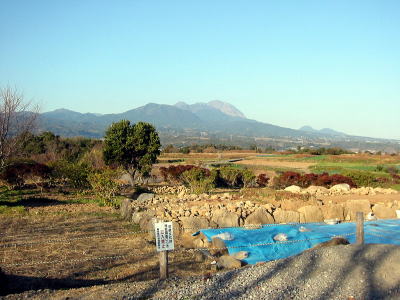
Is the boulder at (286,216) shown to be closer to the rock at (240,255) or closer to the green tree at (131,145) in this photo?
the rock at (240,255)

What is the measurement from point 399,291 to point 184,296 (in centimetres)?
289

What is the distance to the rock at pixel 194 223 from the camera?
10.8 metres

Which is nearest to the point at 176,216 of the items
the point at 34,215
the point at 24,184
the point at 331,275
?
the point at 34,215

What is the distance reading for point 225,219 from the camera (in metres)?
11.2

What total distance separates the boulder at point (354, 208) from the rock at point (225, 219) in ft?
12.4

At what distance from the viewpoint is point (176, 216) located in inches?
459

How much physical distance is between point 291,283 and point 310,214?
6.45 meters

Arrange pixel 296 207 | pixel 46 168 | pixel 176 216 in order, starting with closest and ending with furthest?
pixel 176 216 → pixel 296 207 → pixel 46 168

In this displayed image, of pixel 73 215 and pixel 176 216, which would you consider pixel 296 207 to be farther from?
pixel 73 215

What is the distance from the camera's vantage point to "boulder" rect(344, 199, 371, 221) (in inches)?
496

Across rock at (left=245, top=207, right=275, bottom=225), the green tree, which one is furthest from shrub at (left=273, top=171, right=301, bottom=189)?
rock at (left=245, top=207, right=275, bottom=225)

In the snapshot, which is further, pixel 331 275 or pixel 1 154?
pixel 1 154

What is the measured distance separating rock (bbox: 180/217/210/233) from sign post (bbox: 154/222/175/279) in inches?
177

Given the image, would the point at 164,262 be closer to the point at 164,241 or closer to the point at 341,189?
the point at 164,241
